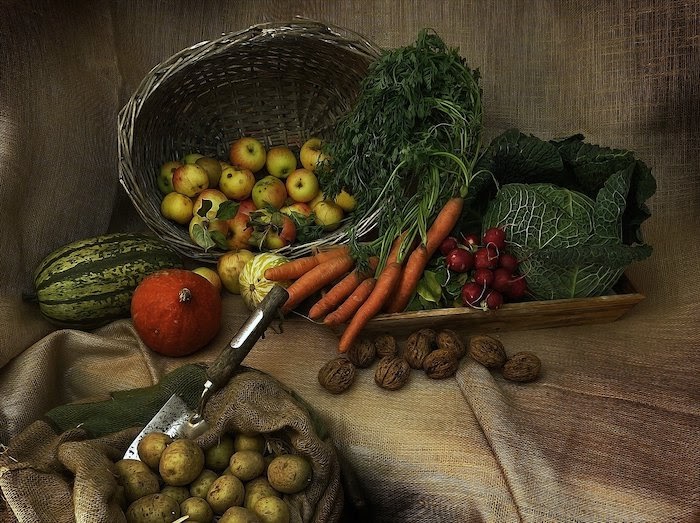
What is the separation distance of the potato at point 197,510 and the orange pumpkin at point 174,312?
2.16 feet

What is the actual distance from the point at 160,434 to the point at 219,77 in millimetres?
1445

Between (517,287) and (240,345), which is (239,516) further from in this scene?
(517,287)

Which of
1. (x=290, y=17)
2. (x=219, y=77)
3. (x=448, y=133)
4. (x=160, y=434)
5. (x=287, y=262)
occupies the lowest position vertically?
(x=160, y=434)

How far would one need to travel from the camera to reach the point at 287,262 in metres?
2.37

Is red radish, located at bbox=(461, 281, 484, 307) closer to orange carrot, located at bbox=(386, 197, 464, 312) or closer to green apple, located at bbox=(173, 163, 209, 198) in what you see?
orange carrot, located at bbox=(386, 197, 464, 312)

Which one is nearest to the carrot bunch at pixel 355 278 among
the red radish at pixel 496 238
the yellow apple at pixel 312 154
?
the red radish at pixel 496 238

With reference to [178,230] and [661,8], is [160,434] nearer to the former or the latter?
[178,230]

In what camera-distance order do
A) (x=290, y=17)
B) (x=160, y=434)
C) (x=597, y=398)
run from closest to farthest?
(x=160, y=434) < (x=597, y=398) < (x=290, y=17)

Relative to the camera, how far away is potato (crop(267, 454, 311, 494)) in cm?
167

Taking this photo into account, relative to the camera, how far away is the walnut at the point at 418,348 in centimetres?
209

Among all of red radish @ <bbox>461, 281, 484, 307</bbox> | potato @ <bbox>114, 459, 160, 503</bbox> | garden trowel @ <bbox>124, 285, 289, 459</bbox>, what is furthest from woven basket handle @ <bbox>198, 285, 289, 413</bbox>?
red radish @ <bbox>461, 281, 484, 307</bbox>

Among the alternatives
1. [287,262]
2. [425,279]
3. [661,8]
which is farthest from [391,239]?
[661,8]

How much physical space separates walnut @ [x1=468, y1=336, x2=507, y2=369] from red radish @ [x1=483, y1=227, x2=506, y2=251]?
11.2 inches

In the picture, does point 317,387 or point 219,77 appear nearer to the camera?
point 317,387
